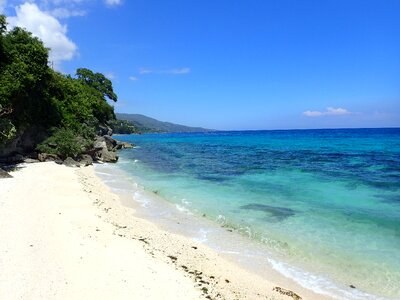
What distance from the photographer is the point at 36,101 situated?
28.7 metres

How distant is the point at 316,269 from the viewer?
957cm

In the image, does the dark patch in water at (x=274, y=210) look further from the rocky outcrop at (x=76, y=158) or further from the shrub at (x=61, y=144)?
the shrub at (x=61, y=144)

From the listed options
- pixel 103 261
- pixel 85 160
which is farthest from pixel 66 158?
pixel 103 261

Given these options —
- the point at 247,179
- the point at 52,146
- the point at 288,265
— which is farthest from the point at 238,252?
the point at 52,146

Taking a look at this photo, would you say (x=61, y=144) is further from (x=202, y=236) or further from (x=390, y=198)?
(x=390, y=198)

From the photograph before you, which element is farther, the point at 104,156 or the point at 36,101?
the point at 104,156

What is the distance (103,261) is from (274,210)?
9467mm

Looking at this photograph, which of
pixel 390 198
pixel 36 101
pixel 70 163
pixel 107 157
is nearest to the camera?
pixel 390 198

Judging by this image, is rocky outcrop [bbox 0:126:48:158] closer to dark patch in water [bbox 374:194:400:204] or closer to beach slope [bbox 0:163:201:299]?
beach slope [bbox 0:163:201:299]

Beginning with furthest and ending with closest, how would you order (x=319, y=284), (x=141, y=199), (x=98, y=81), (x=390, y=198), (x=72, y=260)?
1. (x=98, y=81)
2. (x=390, y=198)
3. (x=141, y=199)
4. (x=319, y=284)
5. (x=72, y=260)

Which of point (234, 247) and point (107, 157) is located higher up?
point (107, 157)

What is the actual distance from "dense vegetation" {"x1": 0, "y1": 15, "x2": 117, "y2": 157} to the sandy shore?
42.2 feet

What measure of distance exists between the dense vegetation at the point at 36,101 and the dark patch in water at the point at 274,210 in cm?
1668

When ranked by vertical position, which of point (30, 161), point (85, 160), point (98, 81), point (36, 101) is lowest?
point (85, 160)
